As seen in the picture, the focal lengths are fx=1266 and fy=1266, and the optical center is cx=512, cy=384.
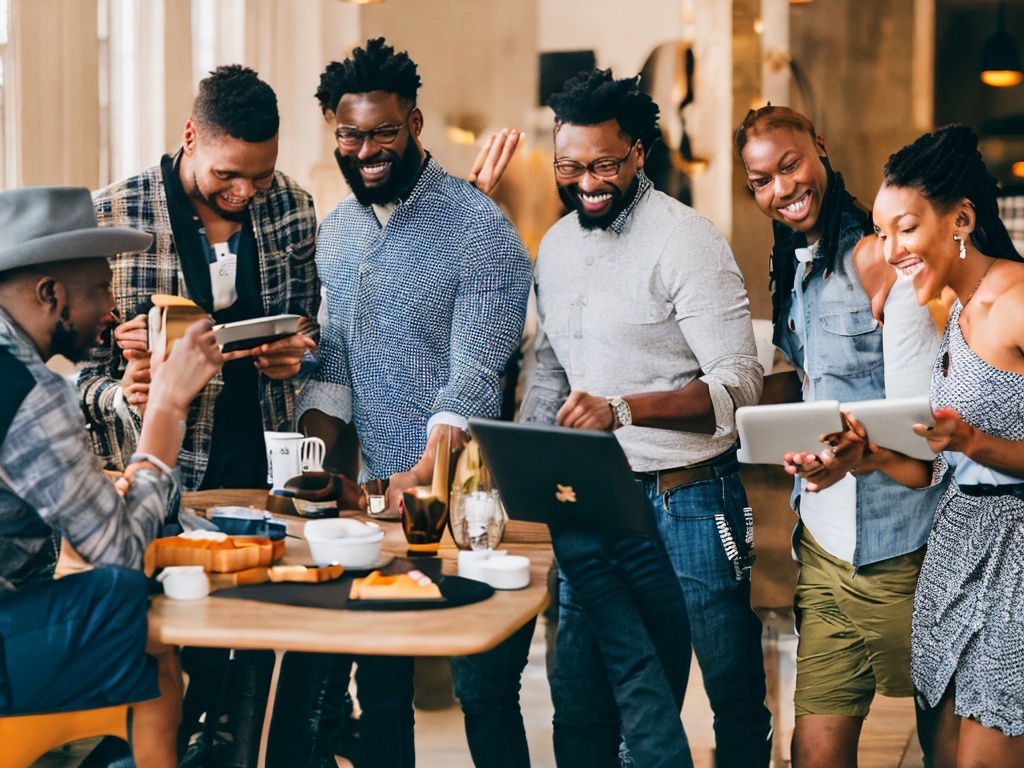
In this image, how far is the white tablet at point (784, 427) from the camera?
2.33m

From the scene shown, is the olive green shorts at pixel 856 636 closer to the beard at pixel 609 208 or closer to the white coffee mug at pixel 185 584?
the beard at pixel 609 208

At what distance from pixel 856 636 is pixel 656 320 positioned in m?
0.81

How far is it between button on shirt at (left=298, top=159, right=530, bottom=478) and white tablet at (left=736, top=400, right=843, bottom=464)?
2.37ft

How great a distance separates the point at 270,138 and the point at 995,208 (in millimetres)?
1669

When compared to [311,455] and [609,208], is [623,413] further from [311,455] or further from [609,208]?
[311,455]

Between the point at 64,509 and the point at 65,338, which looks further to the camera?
the point at 65,338

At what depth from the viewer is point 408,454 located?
2.99m

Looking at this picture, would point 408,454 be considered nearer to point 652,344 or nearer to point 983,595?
point 652,344

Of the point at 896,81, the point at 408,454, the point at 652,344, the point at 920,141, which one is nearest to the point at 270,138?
the point at 408,454

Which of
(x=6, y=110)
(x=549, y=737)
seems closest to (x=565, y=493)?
(x=549, y=737)

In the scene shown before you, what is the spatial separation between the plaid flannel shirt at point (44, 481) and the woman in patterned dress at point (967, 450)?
1.27 meters

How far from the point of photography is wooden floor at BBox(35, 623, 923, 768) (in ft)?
11.6

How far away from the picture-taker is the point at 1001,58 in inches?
Answer: 215

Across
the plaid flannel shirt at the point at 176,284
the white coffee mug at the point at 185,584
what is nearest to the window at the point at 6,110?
the plaid flannel shirt at the point at 176,284
